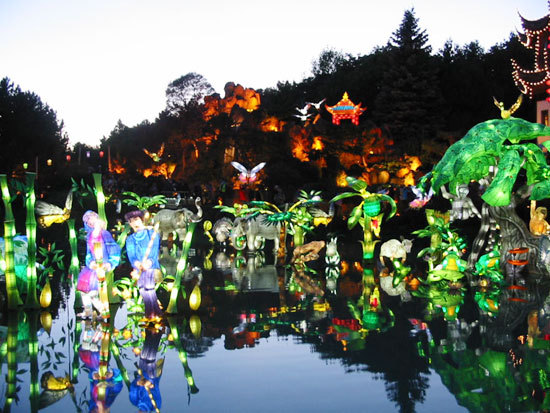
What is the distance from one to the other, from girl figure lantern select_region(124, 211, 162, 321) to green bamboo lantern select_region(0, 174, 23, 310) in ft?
5.98

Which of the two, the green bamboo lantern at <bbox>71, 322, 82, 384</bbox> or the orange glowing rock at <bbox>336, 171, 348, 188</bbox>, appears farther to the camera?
the orange glowing rock at <bbox>336, 171, 348, 188</bbox>

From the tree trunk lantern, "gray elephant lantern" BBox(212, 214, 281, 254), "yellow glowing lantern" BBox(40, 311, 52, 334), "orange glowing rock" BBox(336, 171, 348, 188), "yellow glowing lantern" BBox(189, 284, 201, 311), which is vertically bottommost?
"yellow glowing lantern" BBox(40, 311, 52, 334)

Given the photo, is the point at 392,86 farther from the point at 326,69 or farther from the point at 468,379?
the point at 468,379

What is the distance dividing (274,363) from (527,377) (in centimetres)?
242

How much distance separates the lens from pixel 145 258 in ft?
26.1

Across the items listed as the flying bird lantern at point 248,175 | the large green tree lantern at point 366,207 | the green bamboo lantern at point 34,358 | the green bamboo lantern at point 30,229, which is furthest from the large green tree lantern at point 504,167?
the flying bird lantern at point 248,175

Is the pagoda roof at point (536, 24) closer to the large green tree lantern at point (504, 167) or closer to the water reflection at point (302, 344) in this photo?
the large green tree lantern at point (504, 167)

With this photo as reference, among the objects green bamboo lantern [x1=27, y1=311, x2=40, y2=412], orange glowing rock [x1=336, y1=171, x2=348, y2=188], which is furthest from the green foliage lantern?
orange glowing rock [x1=336, y1=171, x2=348, y2=188]

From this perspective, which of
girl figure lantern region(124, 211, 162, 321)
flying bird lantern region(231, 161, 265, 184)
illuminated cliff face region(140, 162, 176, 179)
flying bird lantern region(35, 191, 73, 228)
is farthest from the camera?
illuminated cliff face region(140, 162, 176, 179)

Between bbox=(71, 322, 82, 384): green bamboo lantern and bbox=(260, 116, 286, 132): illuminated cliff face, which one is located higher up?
bbox=(260, 116, 286, 132): illuminated cliff face

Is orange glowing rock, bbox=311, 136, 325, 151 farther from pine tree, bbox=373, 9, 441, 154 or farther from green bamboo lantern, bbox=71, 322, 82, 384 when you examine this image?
green bamboo lantern, bbox=71, 322, 82, 384

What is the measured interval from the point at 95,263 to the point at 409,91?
33.3 meters

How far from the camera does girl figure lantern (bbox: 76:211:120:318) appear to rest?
809 cm

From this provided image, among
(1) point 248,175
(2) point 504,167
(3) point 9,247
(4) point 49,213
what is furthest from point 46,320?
(1) point 248,175
